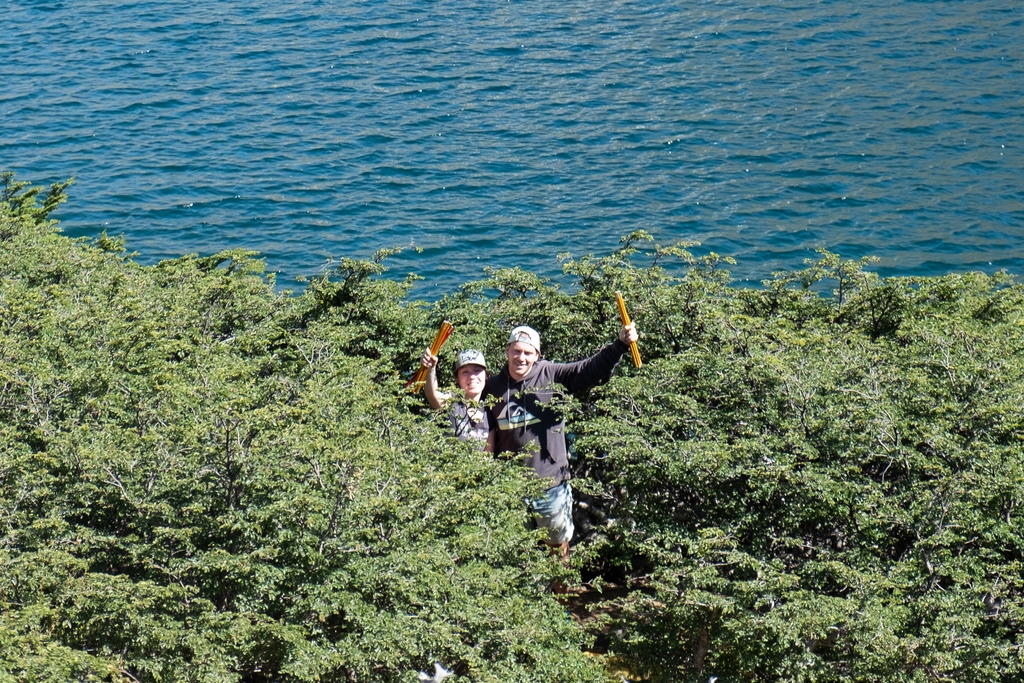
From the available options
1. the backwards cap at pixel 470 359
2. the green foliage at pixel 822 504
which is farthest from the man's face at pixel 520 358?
the green foliage at pixel 822 504

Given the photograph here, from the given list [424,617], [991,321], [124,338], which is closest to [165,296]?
[124,338]

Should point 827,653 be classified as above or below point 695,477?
below

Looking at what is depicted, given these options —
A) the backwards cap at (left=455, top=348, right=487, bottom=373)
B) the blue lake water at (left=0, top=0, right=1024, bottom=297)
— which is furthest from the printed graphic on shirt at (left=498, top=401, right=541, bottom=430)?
the blue lake water at (left=0, top=0, right=1024, bottom=297)

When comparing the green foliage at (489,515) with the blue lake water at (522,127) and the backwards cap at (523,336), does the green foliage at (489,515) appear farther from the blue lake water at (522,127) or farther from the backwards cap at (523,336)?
the blue lake water at (522,127)

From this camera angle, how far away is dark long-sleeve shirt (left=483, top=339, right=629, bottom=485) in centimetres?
696

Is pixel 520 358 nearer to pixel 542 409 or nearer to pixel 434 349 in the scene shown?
pixel 542 409

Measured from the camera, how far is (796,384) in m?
6.71

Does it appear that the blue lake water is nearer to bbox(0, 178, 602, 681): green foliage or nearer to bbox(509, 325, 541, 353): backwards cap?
bbox(509, 325, 541, 353): backwards cap

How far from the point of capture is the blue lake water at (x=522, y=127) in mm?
15383

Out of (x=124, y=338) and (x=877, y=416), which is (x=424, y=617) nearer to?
(x=877, y=416)

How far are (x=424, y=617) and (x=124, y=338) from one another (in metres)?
3.45

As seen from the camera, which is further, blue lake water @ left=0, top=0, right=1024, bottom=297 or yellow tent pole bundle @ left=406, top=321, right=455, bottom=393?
blue lake water @ left=0, top=0, right=1024, bottom=297

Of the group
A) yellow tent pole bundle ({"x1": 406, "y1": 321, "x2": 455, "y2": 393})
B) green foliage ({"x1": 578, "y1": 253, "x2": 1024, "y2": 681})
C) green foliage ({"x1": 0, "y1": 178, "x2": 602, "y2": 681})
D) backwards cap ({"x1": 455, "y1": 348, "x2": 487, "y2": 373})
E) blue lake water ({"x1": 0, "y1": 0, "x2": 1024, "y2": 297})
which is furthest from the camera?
blue lake water ({"x1": 0, "y1": 0, "x2": 1024, "y2": 297})

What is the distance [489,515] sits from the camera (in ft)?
19.7
